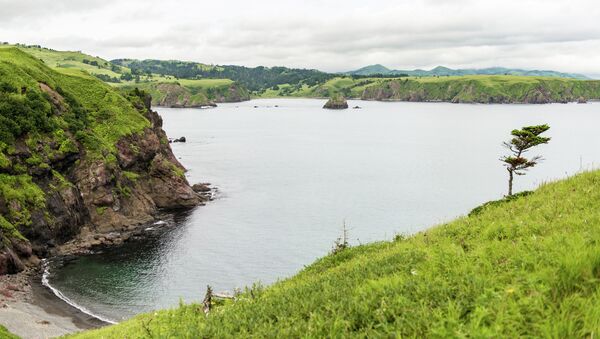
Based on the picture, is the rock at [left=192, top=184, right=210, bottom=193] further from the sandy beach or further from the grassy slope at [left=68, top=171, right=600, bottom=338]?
the grassy slope at [left=68, top=171, right=600, bottom=338]

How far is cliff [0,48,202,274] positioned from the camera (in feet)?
235

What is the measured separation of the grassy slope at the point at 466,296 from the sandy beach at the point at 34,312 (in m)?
44.2

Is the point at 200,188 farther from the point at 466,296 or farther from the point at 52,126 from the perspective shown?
the point at 466,296

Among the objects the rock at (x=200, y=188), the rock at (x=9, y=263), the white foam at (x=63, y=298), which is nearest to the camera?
the white foam at (x=63, y=298)

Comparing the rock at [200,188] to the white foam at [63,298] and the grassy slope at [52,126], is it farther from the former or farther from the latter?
the white foam at [63,298]

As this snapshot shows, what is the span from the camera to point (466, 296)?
32.2ft

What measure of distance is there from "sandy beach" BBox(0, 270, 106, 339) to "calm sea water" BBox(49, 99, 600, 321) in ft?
7.82

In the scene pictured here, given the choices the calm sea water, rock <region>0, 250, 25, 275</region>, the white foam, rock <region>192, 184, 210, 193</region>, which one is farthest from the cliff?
rock <region>192, 184, 210, 193</region>

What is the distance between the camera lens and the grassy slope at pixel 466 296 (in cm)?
812

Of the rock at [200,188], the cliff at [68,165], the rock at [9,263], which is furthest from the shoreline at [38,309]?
the rock at [200,188]

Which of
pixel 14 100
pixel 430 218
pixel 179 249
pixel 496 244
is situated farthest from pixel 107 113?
pixel 496 244

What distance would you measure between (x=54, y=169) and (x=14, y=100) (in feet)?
44.2

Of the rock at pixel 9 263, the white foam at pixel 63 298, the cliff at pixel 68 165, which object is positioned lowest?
the white foam at pixel 63 298

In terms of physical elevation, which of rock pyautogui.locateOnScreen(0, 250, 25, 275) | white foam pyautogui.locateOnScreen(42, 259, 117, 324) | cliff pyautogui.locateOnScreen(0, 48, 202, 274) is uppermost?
cliff pyautogui.locateOnScreen(0, 48, 202, 274)
